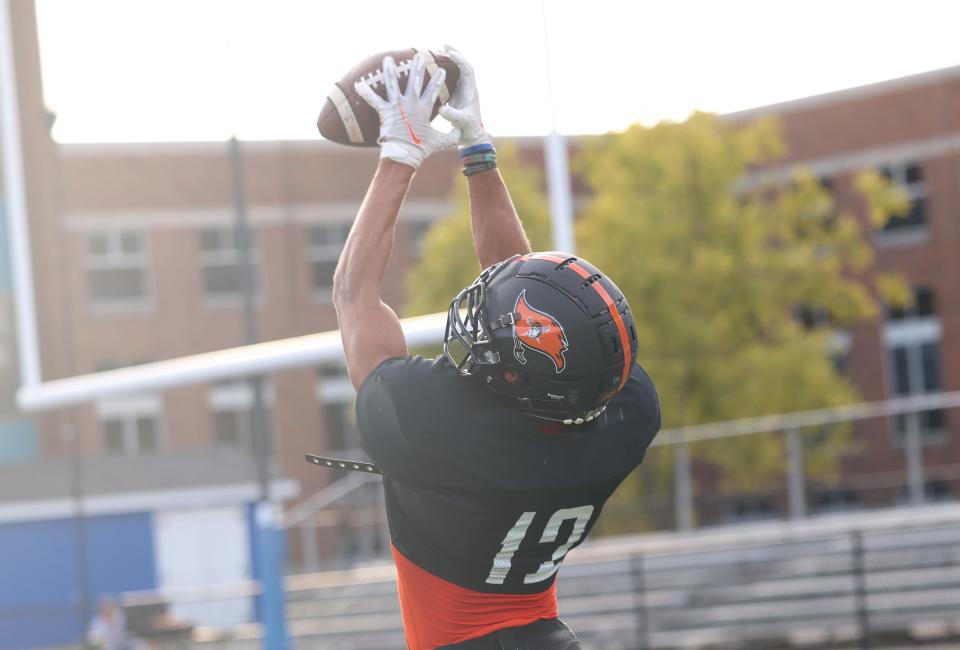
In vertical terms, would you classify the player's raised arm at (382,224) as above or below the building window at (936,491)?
above

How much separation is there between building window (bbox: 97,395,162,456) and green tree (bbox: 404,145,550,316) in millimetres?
5926

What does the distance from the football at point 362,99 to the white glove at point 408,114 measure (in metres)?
0.02

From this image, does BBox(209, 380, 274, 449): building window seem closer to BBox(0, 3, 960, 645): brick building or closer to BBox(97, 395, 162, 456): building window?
BBox(0, 3, 960, 645): brick building

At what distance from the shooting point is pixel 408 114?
2389 mm

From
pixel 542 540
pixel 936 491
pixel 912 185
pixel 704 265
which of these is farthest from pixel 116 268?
pixel 912 185

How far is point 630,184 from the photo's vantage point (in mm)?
18469

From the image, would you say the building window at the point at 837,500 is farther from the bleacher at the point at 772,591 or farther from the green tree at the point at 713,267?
the bleacher at the point at 772,591

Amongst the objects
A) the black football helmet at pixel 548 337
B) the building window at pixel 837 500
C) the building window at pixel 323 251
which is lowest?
the building window at pixel 837 500

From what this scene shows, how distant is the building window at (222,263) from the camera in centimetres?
658

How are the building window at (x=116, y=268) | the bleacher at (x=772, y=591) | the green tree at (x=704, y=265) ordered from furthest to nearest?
the green tree at (x=704, y=265) < the bleacher at (x=772, y=591) < the building window at (x=116, y=268)

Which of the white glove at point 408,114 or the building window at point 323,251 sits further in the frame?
the building window at point 323,251

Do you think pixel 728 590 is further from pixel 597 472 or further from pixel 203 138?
pixel 597 472

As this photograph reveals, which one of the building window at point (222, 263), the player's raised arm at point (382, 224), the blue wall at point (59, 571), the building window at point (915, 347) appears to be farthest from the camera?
the building window at point (915, 347)

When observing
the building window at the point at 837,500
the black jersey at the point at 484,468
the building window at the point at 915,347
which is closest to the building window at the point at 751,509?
the building window at the point at 837,500
